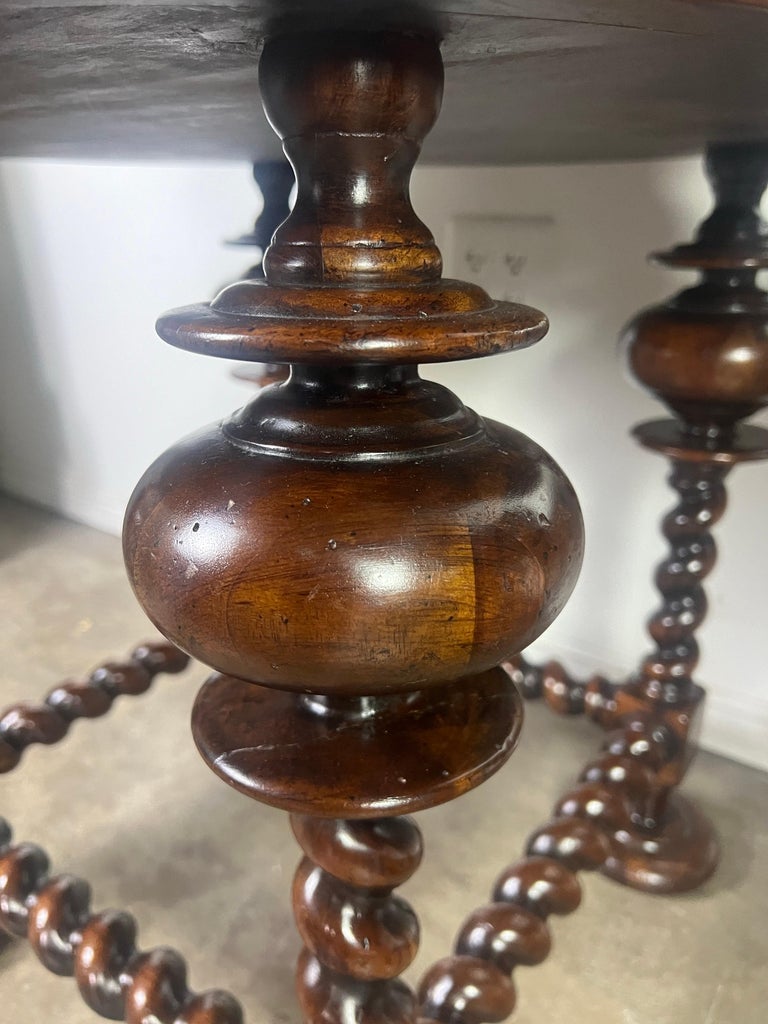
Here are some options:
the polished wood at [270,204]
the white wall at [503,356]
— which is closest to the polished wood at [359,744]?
the polished wood at [270,204]

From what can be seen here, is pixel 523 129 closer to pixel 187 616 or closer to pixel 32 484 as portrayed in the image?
pixel 187 616

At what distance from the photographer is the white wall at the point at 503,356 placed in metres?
0.89

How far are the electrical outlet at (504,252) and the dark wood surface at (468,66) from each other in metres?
0.36

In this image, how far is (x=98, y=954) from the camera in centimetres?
50

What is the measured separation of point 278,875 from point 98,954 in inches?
12.1

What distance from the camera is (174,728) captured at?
3.35 ft

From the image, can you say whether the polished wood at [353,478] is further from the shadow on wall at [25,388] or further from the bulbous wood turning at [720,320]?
the shadow on wall at [25,388]

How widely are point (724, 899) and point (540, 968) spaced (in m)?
0.20

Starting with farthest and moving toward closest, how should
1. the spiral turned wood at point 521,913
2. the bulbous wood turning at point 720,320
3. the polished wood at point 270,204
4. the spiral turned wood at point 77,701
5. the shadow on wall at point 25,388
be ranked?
the shadow on wall at point 25,388 < the polished wood at point 270,204 < the spiral turned wood at point 77,701 < the bulbous wood turning at point 720,320 < the spiral turned wood at point 521,913

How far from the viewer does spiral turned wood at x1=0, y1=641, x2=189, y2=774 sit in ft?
2.38

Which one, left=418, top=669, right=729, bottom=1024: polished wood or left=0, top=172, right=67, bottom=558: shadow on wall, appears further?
left=0, top=172, right=67, bottom=558: shadow on wall

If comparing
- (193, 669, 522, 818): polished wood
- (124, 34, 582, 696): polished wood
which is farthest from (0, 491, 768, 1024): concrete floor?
(124, 34, 582, 696): polished wood

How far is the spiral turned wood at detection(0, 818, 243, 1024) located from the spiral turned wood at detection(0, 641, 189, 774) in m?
0.16

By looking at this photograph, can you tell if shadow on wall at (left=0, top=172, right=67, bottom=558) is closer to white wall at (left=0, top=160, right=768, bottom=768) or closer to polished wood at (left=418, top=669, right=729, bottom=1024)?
white wall at (left=0, top=160, right=768, bottom=768)
